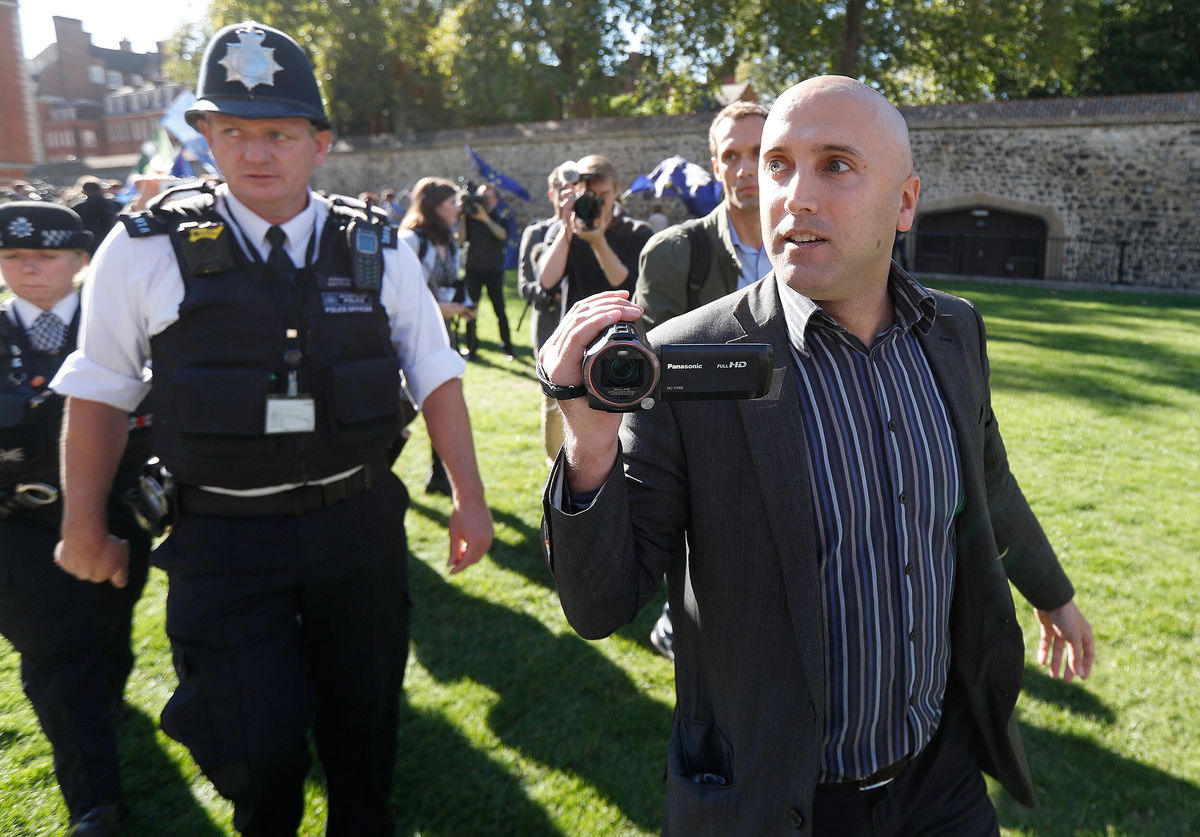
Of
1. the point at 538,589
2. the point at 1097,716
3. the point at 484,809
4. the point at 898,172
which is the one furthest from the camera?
the point at 538,589

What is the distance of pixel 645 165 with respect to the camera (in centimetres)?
2567

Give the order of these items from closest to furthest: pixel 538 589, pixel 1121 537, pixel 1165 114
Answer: pixel 538 589, pixel 1121 537, pixel 1165 114

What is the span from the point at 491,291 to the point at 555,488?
29.6 feet

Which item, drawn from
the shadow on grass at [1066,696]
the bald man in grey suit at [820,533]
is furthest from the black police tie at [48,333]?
the shadow on grass at [1066,696]

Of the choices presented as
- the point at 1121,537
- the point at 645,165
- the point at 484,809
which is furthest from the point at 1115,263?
the point at 484,809

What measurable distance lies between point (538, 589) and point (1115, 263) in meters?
19.9

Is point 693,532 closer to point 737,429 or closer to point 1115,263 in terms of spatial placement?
point 737,429

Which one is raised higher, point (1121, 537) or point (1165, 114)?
point (1165, 114)

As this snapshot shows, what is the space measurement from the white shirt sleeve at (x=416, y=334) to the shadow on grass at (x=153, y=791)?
167cm

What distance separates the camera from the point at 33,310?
306 cm

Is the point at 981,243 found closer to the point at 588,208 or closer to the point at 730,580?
the point at 588,208

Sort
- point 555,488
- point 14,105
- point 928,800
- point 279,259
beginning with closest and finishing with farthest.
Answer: point 555,488, point 928,800, point 279,259, point 14,105

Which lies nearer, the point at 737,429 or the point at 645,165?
the point at 737,429

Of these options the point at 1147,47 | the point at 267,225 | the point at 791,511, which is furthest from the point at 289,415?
the point at 1147,47
